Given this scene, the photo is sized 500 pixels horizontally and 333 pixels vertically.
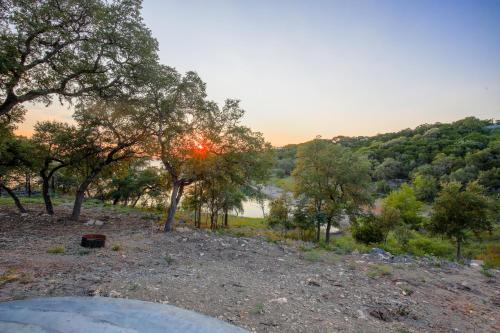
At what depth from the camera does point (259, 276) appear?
8.78 meters

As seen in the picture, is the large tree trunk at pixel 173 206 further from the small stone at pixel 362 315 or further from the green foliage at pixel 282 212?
the green foliage at pixel 282 212

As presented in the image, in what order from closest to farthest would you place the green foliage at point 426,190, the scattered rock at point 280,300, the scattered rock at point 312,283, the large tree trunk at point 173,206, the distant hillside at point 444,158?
the scattered rock at point 280,300 < the scattered rock at point 312,283 < the large tree trunk at point 173,206 < the green foliage at point 426,190 < the distant hillside at point 444,158

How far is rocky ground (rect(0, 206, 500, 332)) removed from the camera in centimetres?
611

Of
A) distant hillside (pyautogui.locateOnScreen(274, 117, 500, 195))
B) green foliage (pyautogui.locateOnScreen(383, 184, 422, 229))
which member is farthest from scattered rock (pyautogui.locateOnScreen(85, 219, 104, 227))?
green foliage (pyautogui.locateOnScreen(383, 184, 422, 229))

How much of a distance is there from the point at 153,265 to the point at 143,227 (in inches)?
279

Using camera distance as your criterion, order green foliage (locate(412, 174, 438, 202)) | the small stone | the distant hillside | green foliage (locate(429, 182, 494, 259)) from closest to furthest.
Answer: the small stone
green foliage (locate(429, 182, 494, 259))
green foliage (locate(412, 174, 438, 202))
the distant hillside

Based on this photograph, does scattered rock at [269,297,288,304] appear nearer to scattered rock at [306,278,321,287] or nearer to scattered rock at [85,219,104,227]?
scattered rock at [306,278,321,287]

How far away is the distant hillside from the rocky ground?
26525 millimetres

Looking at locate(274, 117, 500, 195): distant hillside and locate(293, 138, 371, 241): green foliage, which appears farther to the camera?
locate(274, 117, 500, 195): distant hillside

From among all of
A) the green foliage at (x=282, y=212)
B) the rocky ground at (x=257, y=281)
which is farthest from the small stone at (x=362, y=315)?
the green foliage at (x=282, y=212)

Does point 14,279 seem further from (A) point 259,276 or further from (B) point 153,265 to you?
(A) point 259,276

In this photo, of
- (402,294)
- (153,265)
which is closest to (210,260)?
(153,265)

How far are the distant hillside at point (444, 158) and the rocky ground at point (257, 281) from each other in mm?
26525

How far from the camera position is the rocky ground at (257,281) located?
6.11 metres
